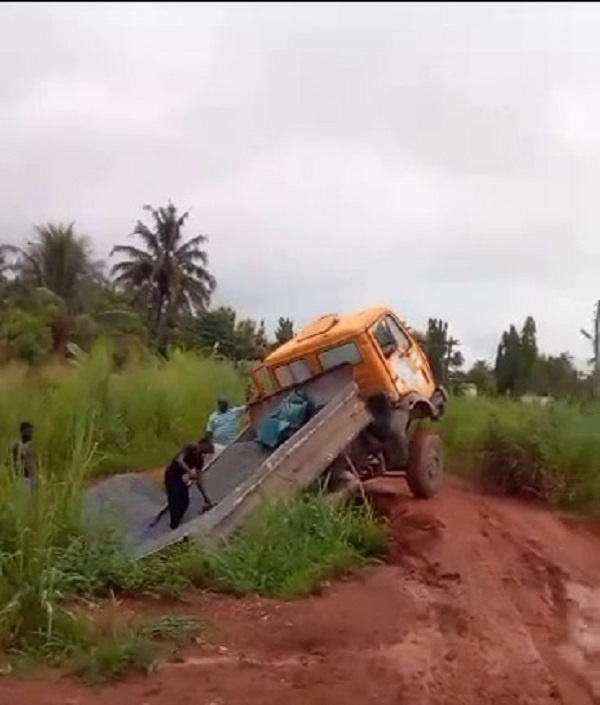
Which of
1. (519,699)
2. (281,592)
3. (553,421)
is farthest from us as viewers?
(553,421)

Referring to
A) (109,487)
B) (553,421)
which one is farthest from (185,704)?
(553,421)

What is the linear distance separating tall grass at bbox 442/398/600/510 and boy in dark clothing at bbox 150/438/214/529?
4.77 meters

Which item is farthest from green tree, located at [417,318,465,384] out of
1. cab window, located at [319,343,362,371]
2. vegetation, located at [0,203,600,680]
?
cab window, located at [319,343,362,371]

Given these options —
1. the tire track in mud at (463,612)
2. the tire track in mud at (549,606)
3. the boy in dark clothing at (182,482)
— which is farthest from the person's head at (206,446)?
the tire track in mud at (549,606)

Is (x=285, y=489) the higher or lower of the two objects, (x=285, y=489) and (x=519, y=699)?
A: the higher

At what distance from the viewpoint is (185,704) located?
7.10 m

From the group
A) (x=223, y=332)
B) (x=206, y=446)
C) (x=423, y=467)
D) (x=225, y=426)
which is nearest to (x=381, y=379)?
(x=423, y=467)

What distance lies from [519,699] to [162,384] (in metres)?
11.6

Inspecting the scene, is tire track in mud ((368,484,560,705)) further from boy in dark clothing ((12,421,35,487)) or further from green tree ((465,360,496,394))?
green tree ((465,360,496,394))

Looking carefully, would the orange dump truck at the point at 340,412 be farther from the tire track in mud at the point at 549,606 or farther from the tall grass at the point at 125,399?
the tall grass at the point at 125,399

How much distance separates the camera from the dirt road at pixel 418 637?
24.5 feet

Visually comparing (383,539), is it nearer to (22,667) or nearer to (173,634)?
(173,634)

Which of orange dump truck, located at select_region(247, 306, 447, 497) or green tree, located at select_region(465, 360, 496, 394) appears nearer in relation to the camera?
orange dump truck, located at select_region(247, 306, 447, 497)

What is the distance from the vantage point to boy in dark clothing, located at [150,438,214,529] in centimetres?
1189
